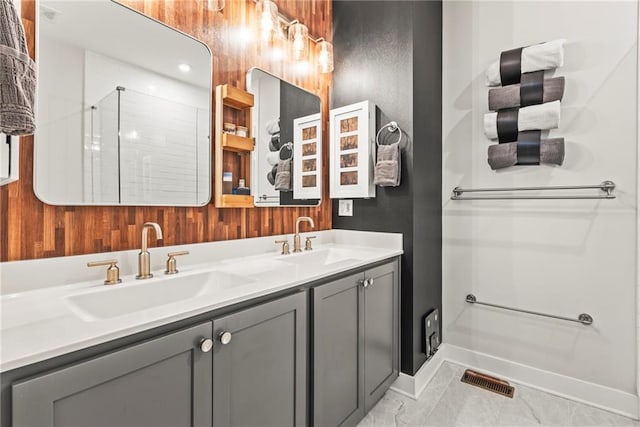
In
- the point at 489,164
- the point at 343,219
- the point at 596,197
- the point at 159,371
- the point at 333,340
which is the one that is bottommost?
the point at 333,340

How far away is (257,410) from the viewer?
101 cm

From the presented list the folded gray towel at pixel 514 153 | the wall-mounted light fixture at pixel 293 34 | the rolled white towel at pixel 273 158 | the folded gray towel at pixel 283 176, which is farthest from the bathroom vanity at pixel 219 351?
the wall-mounted light fixture at pixel 293 34

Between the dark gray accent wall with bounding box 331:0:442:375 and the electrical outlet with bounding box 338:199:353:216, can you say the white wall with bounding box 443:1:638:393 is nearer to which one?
the dark gray accent wall with bounding box 331:0:442:375

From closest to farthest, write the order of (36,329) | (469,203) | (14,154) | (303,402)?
1. (36,329)
2. (14,154)
3. (303,402)
4. (469,203)

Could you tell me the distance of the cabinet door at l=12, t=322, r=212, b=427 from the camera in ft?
1.99

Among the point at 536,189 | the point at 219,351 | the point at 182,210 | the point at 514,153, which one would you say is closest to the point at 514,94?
the point at 514,153

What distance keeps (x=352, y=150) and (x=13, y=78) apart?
1.62m

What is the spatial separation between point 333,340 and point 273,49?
65.2 inches

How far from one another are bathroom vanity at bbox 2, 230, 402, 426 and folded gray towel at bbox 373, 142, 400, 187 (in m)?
0.45

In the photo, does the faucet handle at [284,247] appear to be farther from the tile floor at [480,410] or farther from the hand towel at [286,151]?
the tile floor at [480,410]

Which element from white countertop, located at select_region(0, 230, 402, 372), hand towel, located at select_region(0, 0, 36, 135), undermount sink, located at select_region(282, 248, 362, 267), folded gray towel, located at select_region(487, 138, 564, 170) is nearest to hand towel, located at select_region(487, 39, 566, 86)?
folded gray towel, located at select_region(487, 138, 564, 170)

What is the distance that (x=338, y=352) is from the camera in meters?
1.37

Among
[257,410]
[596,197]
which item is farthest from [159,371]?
[596,197]

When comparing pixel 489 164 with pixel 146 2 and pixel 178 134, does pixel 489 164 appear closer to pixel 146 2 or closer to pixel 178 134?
pixel 178 134
